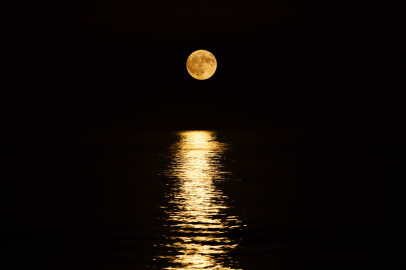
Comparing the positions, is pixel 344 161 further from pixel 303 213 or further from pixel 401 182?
pixel 303 213

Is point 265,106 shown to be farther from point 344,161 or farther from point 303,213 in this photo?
point 303,213

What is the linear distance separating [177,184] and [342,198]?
16.8ft

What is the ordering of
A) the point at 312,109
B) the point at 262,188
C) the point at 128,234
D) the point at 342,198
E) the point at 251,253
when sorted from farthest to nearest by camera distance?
the point at 312,109 < the point at 262,188 < the point at 342,198 < the point at 128,234 < the point at 251,253

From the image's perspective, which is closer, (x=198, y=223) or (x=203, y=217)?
(x=198, y=223)

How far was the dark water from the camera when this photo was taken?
31.1 feet

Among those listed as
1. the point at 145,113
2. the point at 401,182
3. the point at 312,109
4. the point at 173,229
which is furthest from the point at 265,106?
the point at 173,229

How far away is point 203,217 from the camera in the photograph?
506 inches

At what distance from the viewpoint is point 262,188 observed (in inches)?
704

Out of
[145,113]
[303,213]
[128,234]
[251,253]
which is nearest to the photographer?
[251,253]

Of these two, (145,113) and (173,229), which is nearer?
(173,229)

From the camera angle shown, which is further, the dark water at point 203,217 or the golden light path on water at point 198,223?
the dark water at point 203,217

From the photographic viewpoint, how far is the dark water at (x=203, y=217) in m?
9.48

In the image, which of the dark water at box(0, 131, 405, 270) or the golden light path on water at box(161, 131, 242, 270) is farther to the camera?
the dark water at box(0, 131, 405, 270)

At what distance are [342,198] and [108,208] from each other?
5.88m
